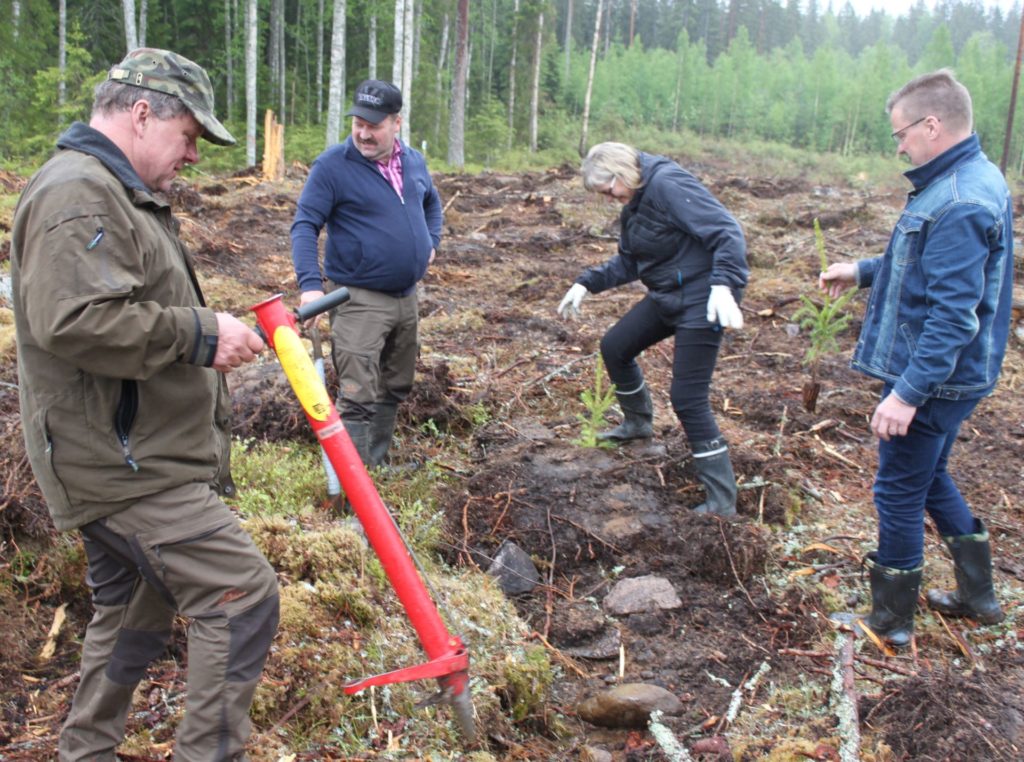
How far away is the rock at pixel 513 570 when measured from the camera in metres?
4.08

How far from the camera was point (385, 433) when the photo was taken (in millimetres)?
Answer: 5086

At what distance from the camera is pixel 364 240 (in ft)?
14.8

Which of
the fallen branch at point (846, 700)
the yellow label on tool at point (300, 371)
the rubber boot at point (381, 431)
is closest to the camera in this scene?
the yellow label on tool at point (300, 371)

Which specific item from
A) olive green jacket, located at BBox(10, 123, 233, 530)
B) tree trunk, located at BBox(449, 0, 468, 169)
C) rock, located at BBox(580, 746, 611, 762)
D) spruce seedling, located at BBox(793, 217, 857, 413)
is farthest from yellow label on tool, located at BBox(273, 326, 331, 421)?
tree trunk, located at BBox(449, 0, 468, 169)

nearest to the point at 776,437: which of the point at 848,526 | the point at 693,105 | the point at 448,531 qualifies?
the point at 848,526

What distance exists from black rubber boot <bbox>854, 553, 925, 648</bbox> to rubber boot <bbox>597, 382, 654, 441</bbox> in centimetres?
204

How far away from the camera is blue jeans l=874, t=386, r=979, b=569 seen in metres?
3.34

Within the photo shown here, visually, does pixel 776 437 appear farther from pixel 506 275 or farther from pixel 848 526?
pixel 506 275

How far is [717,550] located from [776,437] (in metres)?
1.94

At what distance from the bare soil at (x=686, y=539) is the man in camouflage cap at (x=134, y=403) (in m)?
0.60

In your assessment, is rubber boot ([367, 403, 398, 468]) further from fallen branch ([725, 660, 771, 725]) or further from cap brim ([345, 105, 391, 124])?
fallen branch ([725, 660, 771, 725])

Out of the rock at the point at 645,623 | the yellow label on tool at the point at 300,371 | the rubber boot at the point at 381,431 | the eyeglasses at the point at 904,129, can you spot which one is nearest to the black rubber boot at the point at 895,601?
the rock at the point at 645,623

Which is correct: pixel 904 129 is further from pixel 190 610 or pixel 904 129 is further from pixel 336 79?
pixel 336 79

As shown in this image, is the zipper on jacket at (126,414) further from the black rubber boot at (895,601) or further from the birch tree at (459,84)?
the birch tree at (459,84)
